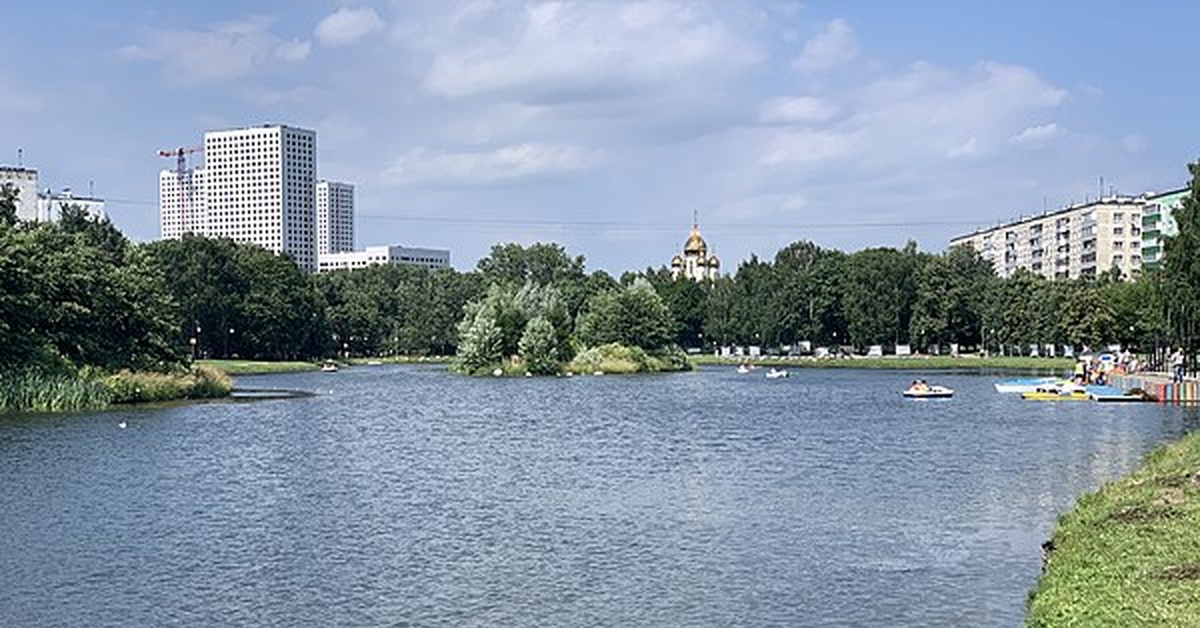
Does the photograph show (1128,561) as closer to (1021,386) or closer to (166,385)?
(166,385)

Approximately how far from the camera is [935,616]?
20.5 meters

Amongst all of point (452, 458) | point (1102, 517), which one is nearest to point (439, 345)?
point (452, 458)

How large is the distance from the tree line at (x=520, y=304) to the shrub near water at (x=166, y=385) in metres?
1.50

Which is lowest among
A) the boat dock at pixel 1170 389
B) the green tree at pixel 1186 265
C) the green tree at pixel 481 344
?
Result: the boat dock at pixel 1170 389

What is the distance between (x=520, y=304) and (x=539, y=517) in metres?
94.0

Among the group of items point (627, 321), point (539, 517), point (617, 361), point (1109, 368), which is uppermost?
point (627, 321)

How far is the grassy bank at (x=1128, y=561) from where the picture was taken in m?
15.8

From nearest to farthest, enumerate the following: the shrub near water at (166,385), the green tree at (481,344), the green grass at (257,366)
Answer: the shrub near water at (166,385)
the green tree at (481,344)
the green grass at (257,366)

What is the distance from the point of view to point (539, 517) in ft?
101

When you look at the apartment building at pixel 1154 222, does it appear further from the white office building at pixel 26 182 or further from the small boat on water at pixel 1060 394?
the white office building at pixel 26 182

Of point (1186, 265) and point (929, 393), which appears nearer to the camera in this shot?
point (1186, 265)

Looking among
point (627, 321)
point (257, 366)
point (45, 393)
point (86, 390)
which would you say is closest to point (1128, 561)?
point (45, 393)

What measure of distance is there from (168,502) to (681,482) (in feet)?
44.8

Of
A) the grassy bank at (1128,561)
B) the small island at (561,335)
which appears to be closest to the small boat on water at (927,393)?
the small island at (561,335)
